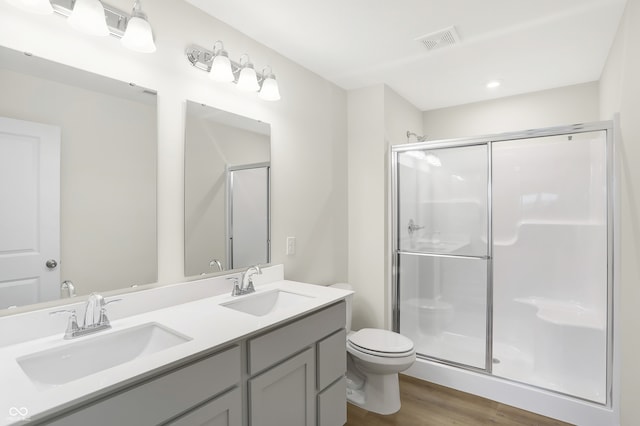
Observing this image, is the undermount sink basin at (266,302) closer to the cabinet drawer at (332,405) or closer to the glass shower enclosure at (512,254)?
the cabinet drawer at (332,405)

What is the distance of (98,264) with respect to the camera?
4.44 ft

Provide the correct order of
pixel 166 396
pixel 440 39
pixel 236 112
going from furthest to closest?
pixel 440 39, pixel 236 112, pixel 166 396

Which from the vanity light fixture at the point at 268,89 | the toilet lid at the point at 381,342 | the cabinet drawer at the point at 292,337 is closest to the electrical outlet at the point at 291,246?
the cabinet drawer at the point at 292,337

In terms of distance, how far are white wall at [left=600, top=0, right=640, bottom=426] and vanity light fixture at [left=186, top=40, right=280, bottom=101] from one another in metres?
1.92

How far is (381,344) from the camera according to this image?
7.13 feet

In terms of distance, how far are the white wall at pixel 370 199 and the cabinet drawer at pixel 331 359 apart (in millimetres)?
1042

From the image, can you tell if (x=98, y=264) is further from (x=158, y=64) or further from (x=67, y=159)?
(x=158, y=64)

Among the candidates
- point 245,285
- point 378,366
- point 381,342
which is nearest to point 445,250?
point 381,342

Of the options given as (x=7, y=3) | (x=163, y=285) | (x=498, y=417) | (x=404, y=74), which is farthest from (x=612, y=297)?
(x=7, y=3)

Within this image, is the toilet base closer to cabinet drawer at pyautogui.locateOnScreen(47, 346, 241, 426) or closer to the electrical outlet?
the electrical outlet

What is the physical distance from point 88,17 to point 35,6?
0.50 ft

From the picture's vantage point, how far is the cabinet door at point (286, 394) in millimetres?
1266

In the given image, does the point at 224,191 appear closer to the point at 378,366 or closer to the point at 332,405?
the point at 332,405

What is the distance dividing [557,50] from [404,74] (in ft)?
3.36
